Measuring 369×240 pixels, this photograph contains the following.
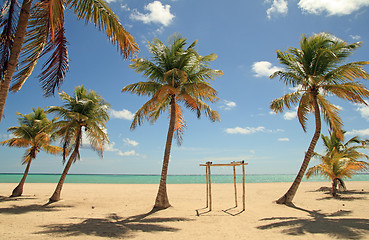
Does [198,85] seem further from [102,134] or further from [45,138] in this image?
[45,138]

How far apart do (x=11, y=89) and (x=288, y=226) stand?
358 inches

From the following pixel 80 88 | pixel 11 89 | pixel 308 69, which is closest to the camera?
pixel 11 89

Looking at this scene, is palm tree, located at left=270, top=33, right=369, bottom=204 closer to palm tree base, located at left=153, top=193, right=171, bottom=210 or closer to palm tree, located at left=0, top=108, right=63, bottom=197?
palm tree base, located at left=153, top=193, right=171, bottom=210

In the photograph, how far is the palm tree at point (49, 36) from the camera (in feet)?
16.8

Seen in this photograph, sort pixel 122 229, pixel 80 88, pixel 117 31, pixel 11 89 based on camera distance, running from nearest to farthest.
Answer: pixel 117 31
pixel 11 89
pixel 122 229
pixel 80 88

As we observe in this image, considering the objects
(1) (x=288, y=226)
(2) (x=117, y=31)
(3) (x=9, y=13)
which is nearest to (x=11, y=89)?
(3) (x=9, y=13)

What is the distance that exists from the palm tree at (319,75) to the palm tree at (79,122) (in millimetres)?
10513

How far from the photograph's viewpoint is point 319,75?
12789 millimetres

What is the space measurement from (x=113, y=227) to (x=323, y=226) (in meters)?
6.93

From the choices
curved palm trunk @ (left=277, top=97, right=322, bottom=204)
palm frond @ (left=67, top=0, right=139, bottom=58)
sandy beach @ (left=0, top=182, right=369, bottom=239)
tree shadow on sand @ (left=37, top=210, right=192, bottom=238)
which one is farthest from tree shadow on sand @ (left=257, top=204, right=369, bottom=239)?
palm frond @ (left=67, top=0, right=139, bottom=58)

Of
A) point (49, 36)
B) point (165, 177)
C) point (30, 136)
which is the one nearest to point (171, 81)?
point (165, 177)

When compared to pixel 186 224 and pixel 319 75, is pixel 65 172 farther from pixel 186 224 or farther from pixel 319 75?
pixel 319 75

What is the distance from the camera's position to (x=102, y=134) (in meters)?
15.1

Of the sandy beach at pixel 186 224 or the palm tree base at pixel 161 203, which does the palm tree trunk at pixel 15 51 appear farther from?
the palm tree base at pixel 161 203
